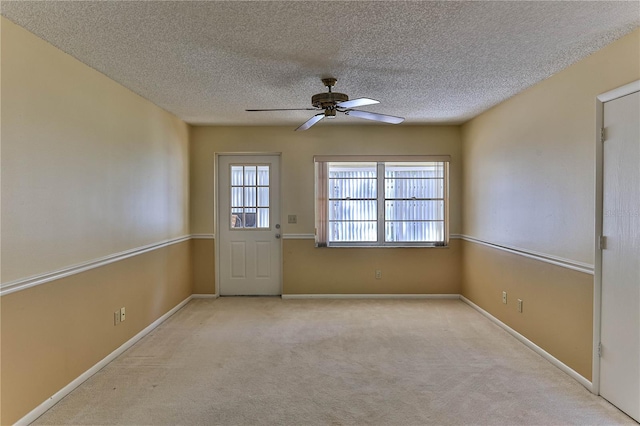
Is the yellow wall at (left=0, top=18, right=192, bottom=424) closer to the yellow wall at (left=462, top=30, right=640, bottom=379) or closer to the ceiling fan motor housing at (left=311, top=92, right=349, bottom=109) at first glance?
the ceiling fan motor housing at (left=311, top=92, right=349, bottom=109)

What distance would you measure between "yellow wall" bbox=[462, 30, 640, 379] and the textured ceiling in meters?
0.19

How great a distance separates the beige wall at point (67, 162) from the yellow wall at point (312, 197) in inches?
47.8

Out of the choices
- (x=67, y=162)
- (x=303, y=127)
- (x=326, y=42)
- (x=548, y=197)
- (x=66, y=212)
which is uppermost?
(x=326, y=42)

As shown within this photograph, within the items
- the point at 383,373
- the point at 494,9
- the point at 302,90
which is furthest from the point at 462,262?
the point at 494,9

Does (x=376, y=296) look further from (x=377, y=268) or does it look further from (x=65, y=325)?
→ (x=65, y=325)

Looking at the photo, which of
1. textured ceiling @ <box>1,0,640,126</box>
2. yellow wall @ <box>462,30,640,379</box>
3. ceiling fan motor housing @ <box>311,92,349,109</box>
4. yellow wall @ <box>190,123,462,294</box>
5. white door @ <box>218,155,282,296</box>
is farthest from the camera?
white door @ <box>218,155,282,296</box>

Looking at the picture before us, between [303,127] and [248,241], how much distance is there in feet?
7.35

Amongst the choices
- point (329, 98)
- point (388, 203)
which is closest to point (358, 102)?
point (329, 98)

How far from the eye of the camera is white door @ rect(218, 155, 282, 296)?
5277mm

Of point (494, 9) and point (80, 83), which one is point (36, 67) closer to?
point (80, 83)

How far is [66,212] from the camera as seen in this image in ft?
8.39

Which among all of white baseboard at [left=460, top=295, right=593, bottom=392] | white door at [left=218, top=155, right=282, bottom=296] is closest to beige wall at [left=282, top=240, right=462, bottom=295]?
white door at [left=218, top=155, right=282, bottom=296]

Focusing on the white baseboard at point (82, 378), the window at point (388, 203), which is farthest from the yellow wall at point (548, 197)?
the white baseboard at point (82, 378)

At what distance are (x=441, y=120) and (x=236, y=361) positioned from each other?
3.80m
